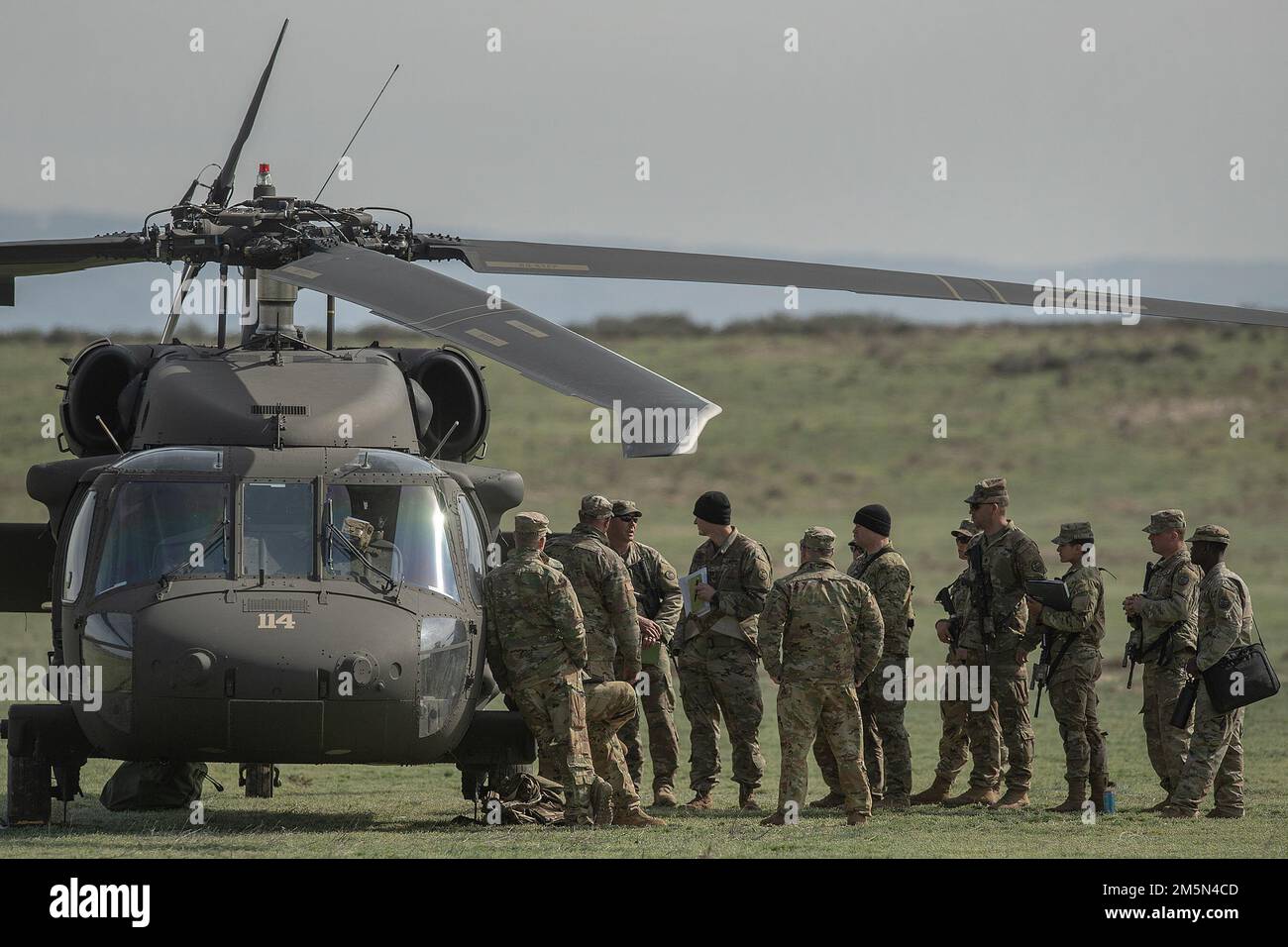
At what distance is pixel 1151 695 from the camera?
12633mm

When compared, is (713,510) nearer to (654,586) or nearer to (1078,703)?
(654,586)

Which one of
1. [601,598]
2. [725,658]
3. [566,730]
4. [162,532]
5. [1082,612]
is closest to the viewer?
[162,532]

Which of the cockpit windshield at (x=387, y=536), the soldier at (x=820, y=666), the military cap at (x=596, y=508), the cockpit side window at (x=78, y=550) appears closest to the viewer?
the cockpit windshield at (x=387, y=536)

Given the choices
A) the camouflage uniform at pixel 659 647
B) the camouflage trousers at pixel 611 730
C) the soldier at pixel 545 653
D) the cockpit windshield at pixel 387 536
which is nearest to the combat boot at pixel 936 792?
the camouflage uniform at pixel 659 647

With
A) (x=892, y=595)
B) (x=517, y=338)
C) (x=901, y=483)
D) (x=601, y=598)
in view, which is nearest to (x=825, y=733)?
(x=892, y=595)

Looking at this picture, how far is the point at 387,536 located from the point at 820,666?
9.01ft

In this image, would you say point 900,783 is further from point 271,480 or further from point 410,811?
point 271,480

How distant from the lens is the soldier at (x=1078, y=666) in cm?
1184

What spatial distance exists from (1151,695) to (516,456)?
1728 inches

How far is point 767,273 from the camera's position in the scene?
12.0 meters

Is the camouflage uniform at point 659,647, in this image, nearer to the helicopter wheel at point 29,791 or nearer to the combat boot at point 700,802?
the combat boot at point 700,802

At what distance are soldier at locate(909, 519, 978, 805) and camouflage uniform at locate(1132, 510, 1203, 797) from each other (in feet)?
3.93

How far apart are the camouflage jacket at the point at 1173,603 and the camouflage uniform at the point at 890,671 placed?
1582 millimetres

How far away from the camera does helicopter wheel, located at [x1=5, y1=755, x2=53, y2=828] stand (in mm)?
10656
